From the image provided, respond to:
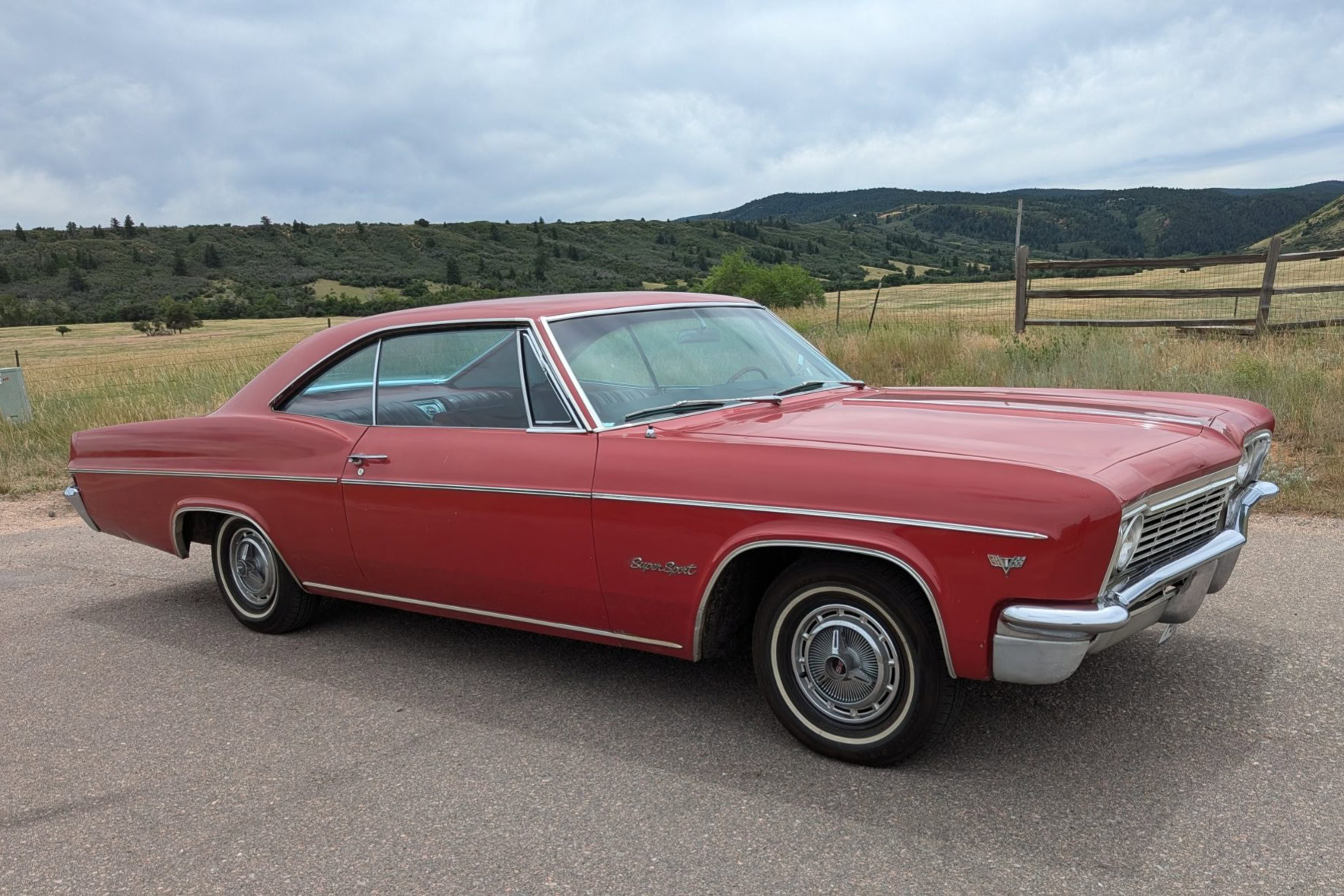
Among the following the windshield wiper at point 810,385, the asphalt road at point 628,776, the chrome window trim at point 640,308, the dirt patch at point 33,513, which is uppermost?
the chrome window trim at point 640,308

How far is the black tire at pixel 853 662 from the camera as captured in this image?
2.91 metres

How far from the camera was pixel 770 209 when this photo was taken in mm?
199125

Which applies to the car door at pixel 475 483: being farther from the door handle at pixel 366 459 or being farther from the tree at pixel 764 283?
the tree at pixel 764 283

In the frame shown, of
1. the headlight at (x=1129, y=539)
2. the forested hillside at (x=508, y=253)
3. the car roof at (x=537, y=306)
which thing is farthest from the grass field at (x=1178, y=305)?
the forested hillside at (x=508, y=253)

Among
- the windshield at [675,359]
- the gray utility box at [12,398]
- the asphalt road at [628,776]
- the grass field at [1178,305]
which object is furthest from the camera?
the grass field at [1178,305]

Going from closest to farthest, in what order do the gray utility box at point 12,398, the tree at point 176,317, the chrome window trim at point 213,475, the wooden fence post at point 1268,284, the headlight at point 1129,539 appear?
the headlight at point 1129,539, the chrome window trim at point 213,475, the gray utility box at point 12,398, the wooden fence post at point 1268,284, the tree at point 176,317

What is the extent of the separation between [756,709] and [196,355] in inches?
1324

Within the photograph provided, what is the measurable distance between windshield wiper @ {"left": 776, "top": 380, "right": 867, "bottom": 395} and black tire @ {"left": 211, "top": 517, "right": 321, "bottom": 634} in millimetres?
2326

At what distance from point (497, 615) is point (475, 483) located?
20.1 inches

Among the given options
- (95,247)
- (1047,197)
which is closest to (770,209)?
(1047,197)

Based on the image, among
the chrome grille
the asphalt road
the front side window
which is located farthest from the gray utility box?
the chrome grille

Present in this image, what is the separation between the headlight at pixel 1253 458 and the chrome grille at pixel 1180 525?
0.21m

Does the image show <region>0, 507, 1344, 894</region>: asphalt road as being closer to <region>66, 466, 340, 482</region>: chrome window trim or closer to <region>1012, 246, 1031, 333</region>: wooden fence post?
<region>66, 466, 340, 482</region>: chrome window trim

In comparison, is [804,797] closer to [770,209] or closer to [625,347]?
[625,347]
